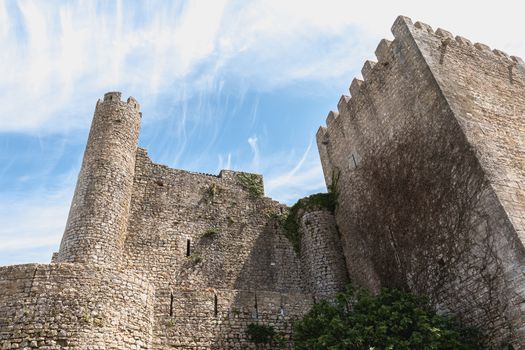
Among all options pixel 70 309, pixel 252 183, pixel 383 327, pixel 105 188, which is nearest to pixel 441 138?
pixel 383 327

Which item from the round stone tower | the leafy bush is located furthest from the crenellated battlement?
the leafy bush

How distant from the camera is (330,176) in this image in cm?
1822

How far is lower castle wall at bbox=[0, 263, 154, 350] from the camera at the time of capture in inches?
354

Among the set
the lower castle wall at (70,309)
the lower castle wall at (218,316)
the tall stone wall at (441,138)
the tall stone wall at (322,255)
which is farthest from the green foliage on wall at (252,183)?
the lower castle wall at (70,309)

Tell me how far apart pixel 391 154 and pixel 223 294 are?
7075 mm

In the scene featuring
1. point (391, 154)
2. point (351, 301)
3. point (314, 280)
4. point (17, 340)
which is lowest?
point (17, 340)

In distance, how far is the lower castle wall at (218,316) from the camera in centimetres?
1105

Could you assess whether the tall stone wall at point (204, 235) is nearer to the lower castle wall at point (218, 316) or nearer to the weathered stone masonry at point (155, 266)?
the weathered stone masonry at point (155, 266)

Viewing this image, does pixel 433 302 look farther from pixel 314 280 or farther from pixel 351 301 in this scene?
pixel 314 280

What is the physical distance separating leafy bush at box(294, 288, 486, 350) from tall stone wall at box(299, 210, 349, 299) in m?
3.66

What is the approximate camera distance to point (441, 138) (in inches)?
457

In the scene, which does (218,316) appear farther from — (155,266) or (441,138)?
(441,138)

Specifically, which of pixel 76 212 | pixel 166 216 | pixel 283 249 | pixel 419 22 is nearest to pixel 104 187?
pixel 76 212

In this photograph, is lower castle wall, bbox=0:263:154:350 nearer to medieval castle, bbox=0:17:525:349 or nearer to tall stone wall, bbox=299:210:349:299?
medieval castle, bbox=0:17:525:349
